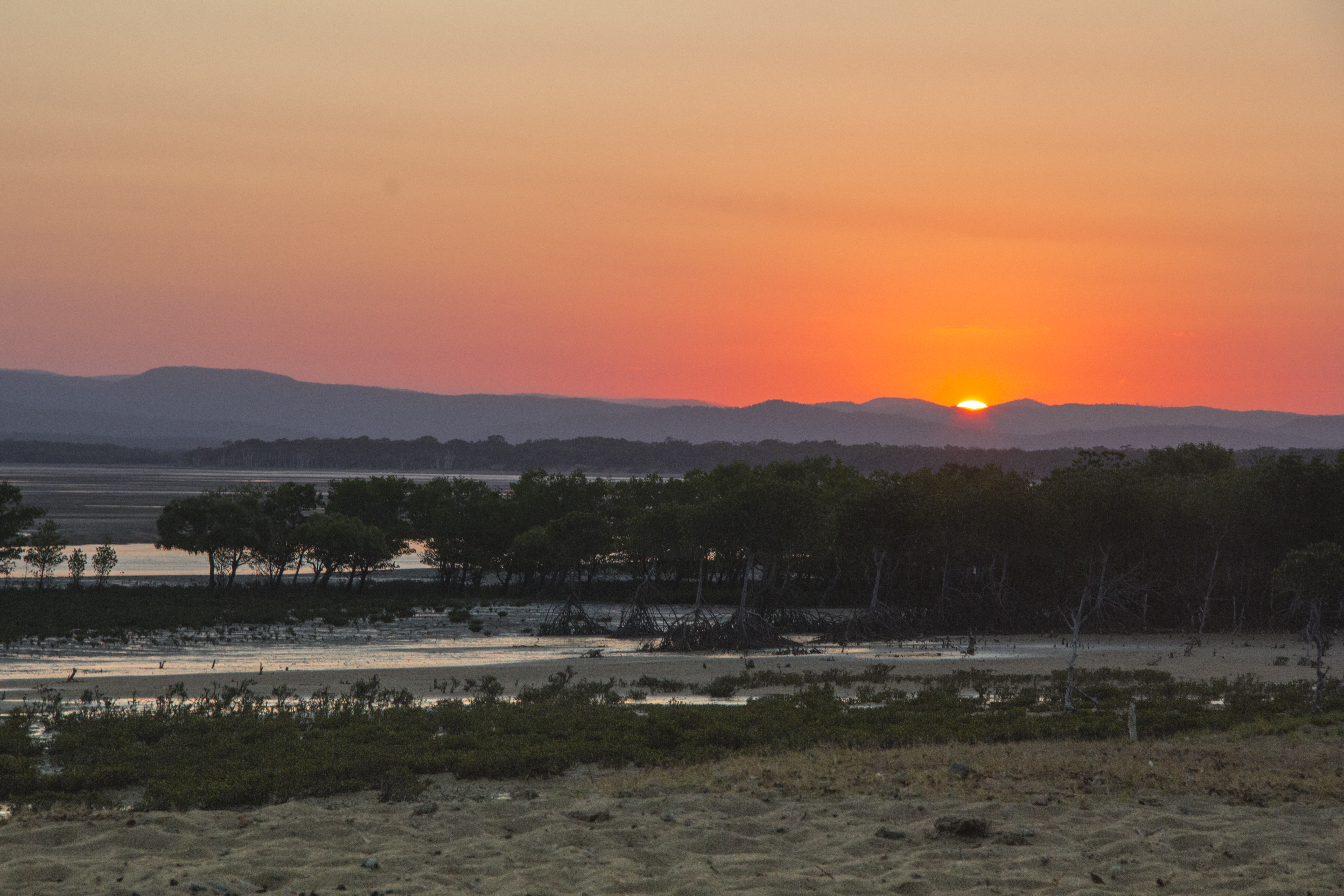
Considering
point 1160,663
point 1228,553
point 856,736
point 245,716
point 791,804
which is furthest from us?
point 1228,553

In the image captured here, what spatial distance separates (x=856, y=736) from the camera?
16.5m

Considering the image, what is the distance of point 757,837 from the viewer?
10.4m

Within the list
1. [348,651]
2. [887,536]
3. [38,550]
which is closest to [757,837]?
[348,651]

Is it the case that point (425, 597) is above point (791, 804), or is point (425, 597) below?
below

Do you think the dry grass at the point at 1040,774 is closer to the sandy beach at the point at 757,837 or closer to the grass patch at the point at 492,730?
the sandy beach at the point at 757,837

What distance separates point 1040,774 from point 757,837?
471 centimetres

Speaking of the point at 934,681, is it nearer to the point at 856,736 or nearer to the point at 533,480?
the point at 856,736

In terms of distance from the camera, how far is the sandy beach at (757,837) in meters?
8.78

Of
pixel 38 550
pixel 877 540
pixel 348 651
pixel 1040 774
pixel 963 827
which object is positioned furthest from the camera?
pixel 38 550

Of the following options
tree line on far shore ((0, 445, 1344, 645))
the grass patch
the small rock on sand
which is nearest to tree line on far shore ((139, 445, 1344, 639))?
tree line on far shore ((0, 445, 1344, 645))

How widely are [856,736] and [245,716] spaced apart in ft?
35.0

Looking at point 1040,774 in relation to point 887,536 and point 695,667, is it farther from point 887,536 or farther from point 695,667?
point 887,536

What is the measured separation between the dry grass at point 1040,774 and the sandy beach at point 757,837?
0.16ft

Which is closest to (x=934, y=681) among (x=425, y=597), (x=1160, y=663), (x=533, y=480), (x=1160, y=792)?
(x=1160, y=663)
